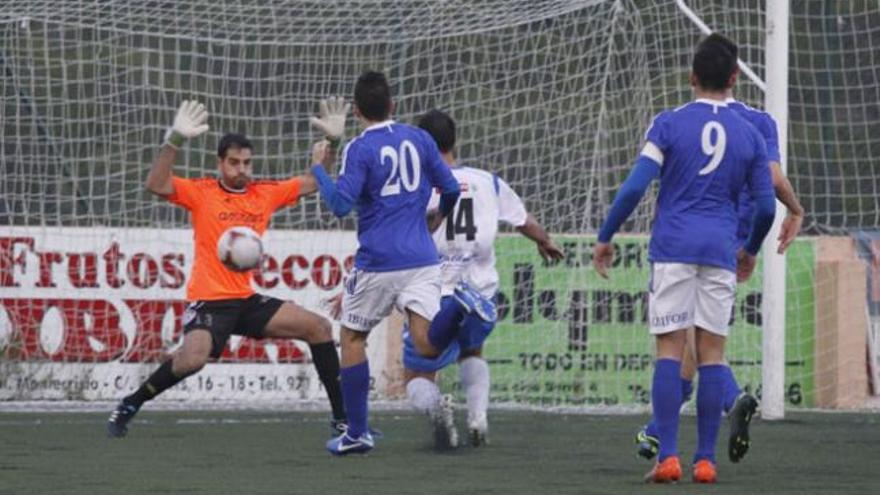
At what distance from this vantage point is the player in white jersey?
10180 mm

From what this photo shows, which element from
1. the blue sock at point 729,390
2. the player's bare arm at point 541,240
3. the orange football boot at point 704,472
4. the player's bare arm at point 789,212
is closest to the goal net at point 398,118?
the player's bare arm at point 541,240

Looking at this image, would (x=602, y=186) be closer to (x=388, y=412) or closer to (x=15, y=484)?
(x=388, y=412)

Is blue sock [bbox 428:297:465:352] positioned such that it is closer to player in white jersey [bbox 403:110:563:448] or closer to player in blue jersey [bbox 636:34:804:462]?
player in white jersey [bbox 403:110:563:448]

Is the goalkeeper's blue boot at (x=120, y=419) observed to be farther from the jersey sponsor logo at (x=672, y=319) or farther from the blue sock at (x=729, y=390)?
the jersey sponsor logo at (x=672, y=319)

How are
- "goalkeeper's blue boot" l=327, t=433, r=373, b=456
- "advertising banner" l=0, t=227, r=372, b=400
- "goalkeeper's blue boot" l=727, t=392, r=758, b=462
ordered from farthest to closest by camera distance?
"advertising banner" l=0, t=227, r=372, b=400, "goalkeeper's blue boot" l=327, t=433, r=373, b=456, "goalkeeper's blue boot" l=727, t=392, r=758, b=462

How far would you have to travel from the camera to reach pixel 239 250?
10.7m

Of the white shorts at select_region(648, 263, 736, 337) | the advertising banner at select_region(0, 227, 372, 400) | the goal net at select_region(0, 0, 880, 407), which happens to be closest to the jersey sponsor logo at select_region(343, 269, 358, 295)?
the white shorts at select_region(648, 263, 736, 337)

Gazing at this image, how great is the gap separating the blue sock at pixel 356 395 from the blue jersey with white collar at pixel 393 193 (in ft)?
1.57

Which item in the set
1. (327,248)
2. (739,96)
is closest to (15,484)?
(327,248)

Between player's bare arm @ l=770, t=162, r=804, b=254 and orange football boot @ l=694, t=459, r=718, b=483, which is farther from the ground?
player's bare arm @ l=770, t=162, r=804, b=254

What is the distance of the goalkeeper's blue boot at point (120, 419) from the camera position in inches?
433

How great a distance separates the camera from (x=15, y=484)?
27.1 feet

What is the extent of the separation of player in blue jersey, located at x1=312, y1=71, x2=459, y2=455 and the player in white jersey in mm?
314

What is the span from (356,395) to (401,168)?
105 centimetres
